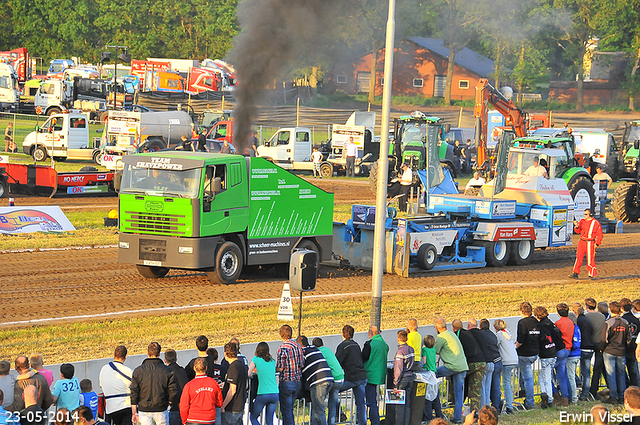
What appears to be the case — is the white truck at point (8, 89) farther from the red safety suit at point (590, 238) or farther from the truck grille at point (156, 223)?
the red safety suit at point (590, 238)

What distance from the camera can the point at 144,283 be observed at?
17.1m

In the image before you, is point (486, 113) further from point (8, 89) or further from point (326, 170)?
point (8, 89)

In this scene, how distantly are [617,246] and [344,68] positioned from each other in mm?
41047

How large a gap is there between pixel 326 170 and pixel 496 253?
1818cm

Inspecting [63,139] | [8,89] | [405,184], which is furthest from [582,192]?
[8,89]

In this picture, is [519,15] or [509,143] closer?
[509,143]

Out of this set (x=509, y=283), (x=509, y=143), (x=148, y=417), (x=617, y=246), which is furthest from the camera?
(x=617, y=246)

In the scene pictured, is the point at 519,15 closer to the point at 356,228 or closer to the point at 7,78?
the point at 7,78

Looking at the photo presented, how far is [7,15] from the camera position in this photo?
7212 cm

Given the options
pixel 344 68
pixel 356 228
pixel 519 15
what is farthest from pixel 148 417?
pixel 344 68

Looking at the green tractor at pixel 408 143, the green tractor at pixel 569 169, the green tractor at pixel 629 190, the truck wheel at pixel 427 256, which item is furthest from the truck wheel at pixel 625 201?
the truck wheel at pixel 427 256

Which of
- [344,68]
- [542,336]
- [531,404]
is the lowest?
[531,404]

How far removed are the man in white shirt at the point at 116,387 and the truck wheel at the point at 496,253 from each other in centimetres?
1332

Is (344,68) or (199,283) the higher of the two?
(344,68)
